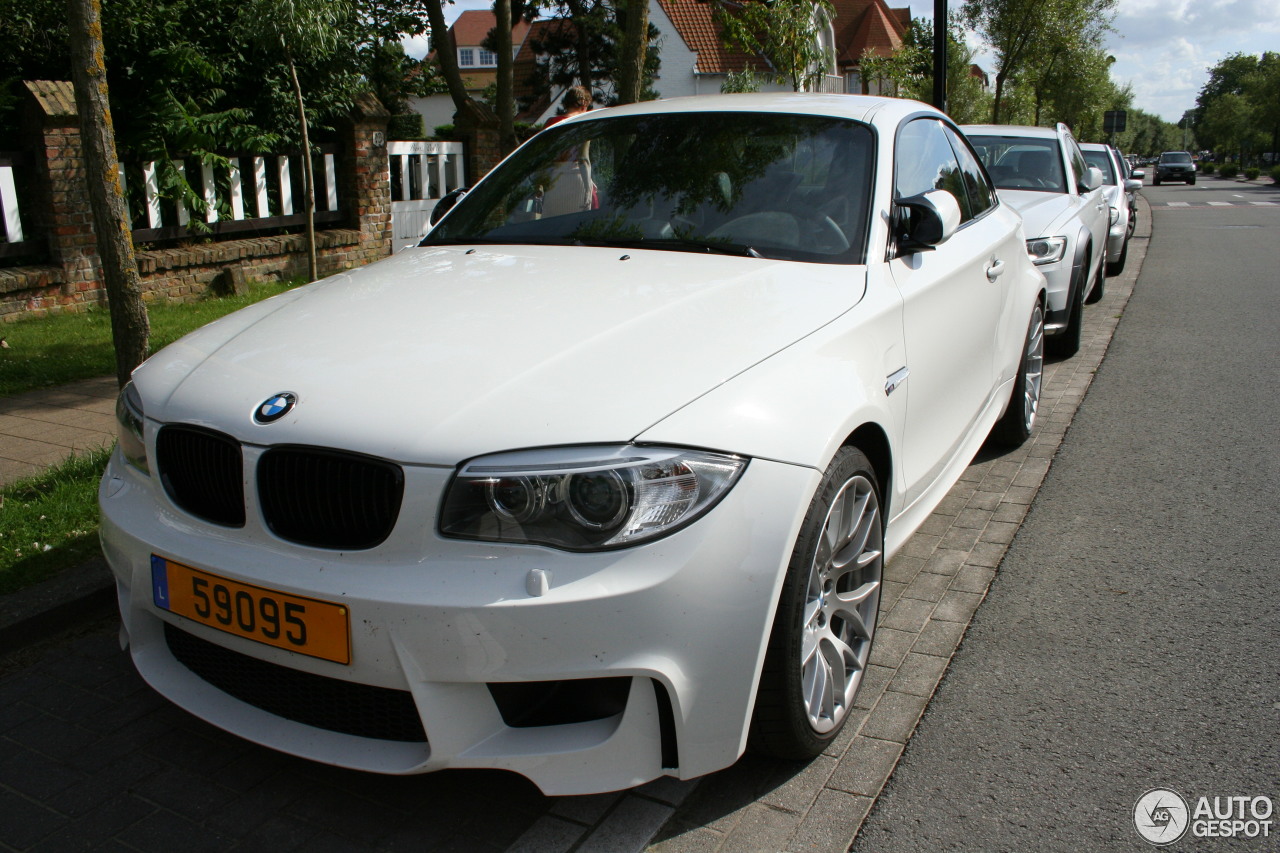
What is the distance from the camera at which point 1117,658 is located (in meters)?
3.25

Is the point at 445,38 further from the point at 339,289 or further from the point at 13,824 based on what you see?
the point at 13,824

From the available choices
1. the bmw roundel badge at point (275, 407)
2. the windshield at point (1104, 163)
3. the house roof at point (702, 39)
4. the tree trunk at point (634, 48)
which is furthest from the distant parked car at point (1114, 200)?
the house roof at point (702, 39)

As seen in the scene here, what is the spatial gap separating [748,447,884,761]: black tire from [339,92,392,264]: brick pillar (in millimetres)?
9709

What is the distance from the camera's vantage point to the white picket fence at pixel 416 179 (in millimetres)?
12633

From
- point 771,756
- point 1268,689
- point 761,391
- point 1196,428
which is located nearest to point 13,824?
point 771,756

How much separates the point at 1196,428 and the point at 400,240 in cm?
936

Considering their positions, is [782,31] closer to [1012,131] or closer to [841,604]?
[1012,131]

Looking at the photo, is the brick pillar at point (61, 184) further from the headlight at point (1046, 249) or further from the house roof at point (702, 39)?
the house roof at point (702, 39)

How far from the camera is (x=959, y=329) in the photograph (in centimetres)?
374

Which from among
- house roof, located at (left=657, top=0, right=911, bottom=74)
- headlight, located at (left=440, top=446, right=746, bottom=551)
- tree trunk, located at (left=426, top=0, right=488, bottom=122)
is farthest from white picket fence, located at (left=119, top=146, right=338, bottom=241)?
house roof, located at (left=657, top=0, right=911, bottom=74)

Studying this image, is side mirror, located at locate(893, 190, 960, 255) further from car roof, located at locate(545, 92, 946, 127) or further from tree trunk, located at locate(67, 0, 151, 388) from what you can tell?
tree trunk, located at locate(67, 0, 151, 388)

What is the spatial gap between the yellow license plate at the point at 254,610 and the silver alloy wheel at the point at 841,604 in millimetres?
1053

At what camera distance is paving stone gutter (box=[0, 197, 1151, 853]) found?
2424 mm

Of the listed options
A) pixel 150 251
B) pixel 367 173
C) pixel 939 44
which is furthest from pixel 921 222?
pixel 367 173
